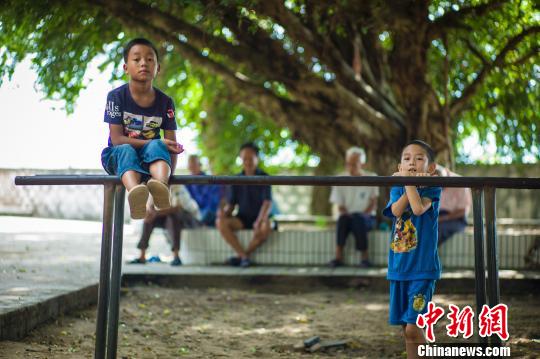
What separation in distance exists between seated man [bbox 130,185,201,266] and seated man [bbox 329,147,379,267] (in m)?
1.78

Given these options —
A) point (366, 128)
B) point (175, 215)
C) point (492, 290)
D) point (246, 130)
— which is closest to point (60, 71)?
point (175, 215)

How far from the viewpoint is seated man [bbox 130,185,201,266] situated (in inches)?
337

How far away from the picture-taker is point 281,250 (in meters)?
8.61

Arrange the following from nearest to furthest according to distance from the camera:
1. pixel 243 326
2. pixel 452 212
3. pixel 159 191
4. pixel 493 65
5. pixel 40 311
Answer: pixel 159 191, pixel 40 311, pixel 243 326, pixel 493 65, pixel 452 212

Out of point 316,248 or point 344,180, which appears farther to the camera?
point 316,248

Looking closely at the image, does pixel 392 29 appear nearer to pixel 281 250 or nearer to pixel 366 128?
pixel 366 128

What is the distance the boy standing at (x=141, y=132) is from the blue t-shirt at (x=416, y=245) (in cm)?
120

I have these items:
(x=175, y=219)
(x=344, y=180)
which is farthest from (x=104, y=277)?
(x=175, y=219)

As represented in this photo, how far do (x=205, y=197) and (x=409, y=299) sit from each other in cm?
579

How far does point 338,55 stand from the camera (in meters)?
8.66

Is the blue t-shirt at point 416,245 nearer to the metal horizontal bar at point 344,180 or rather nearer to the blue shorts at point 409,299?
the blue shorts at point 409,299

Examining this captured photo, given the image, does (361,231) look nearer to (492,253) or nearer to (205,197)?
(205,197)

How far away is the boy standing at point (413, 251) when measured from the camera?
147 inches

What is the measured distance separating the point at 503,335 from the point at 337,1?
399 cm
